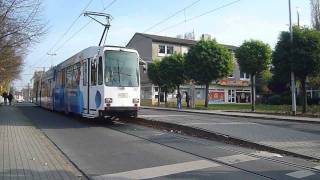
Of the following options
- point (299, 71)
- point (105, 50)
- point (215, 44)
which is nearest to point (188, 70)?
point (215, 44)

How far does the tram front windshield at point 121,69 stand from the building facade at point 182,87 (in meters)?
45.2

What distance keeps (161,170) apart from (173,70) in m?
44.0

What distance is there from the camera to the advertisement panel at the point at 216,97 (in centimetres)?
7431

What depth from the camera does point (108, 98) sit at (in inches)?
845

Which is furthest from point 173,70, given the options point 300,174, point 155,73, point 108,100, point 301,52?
point 300,174

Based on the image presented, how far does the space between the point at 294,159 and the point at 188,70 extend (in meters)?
35.4

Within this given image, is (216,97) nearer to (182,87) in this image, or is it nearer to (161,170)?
(182,87)

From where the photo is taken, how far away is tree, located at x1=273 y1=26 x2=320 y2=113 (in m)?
31.1

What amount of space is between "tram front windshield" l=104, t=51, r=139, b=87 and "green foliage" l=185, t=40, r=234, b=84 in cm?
2340

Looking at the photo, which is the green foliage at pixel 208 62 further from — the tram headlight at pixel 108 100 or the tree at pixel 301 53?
the tram headlight at pixel 108 100

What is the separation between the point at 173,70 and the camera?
54250 mm

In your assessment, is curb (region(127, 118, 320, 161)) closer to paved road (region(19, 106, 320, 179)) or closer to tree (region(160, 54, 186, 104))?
paved road (region(19, 106, 320, 179))

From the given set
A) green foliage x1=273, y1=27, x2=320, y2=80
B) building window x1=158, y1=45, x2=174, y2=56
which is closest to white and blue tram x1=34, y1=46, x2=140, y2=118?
green foliage x1=273, y1=27, x2=320, y2=80

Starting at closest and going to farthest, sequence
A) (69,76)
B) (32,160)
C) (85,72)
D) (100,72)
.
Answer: (32,160) → (100,72) → (85,72) → (69,76)
